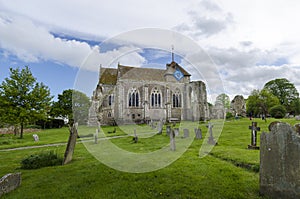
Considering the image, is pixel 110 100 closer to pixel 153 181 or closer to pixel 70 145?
pixel 70 145

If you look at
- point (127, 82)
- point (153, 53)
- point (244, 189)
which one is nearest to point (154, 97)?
point (127, 82)

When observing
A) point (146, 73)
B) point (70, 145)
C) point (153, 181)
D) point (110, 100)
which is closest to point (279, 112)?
point (146, 73)

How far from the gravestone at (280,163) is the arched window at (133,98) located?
3229cm

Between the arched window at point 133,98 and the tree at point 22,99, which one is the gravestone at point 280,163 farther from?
the arched window at point 133,98

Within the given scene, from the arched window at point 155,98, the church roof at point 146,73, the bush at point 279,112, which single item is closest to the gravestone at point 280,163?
the church roof at point 146,73

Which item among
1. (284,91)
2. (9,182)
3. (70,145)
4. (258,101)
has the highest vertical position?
(284,91)

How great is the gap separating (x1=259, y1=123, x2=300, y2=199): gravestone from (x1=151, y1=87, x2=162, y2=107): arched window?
3286 cm

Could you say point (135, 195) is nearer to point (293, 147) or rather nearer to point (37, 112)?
point (293, 147)

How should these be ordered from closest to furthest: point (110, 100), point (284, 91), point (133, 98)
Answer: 1. point (110, 100)
2. point (133, 98)
3. point (284, 91)

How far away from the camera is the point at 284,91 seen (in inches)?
2245

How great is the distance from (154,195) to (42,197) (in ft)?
8.93

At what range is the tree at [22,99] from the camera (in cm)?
2113

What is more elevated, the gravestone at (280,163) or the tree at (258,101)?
the tree at (258,101)

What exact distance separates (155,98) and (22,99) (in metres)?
22.6
